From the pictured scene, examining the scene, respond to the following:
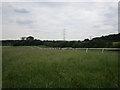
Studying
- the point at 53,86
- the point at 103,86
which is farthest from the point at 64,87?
the point at 103,86

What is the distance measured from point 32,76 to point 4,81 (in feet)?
2.61

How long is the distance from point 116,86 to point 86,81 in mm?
760

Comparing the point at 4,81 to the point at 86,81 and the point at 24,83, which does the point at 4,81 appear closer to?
the point at 24,83

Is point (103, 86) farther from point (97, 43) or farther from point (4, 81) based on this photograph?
point (97, 43)

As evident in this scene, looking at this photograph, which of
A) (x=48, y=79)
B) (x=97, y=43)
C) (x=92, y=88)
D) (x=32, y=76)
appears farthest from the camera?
(x=97, y=43)

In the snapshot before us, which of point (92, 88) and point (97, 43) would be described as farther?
point (97, 43)

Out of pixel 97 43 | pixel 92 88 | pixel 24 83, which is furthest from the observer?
pixel 97 43

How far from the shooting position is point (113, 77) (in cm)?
307

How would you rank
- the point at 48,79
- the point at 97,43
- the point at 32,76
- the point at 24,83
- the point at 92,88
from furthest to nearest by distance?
the point at 97,43
the point at 32,76
the point at 48,79
the point at 24,83
the point at 92,88

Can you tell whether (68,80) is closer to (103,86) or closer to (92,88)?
(92,88)

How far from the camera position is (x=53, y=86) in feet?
8.55

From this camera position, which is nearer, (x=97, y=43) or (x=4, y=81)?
(x=4, y=81)

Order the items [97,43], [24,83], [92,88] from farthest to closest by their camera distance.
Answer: [97,43]
[24,83]
[92,88]

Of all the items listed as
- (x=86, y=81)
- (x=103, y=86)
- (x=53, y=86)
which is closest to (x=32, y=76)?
(x=53, y=86)
